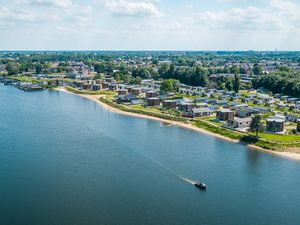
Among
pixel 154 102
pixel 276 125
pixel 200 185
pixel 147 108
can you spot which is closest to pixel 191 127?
pixel 276 125

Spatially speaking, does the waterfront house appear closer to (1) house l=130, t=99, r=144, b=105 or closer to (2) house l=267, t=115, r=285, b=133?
(1) house l=130, t=99, r=144, b=105

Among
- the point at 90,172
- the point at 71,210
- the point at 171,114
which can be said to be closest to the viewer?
the point at 71,210

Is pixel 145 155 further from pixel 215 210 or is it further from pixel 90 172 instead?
pixel 215 210

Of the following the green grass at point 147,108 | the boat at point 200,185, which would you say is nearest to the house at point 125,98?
the green grass at point 147,108

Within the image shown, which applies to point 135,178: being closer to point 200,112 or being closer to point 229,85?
point 200,112

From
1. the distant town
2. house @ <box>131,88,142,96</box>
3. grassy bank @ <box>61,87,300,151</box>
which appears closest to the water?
grassy bank @ <box>61,87,300,151</box>

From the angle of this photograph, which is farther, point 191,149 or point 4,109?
point 4,109

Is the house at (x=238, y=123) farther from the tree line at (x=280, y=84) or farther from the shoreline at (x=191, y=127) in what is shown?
the tree line at (x=280, y=84)

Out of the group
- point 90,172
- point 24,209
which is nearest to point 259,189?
point 90,172
